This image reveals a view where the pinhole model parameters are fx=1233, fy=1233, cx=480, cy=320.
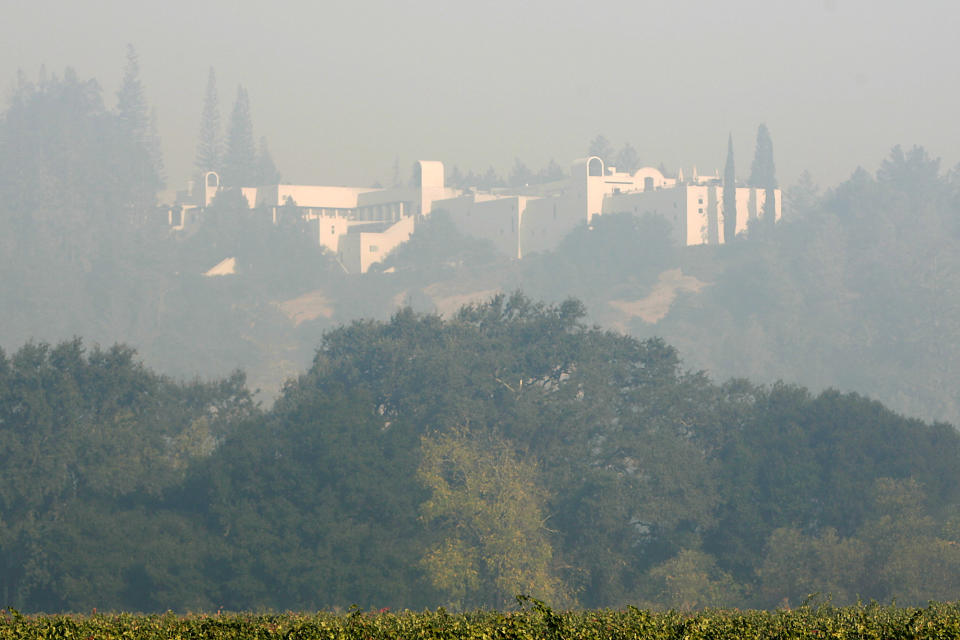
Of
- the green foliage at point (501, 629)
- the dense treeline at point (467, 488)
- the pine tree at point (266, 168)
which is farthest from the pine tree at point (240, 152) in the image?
the green foliage at point (501, 629)

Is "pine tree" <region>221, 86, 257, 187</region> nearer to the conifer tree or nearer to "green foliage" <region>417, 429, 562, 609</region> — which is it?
the conifer tree

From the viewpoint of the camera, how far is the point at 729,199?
122 m

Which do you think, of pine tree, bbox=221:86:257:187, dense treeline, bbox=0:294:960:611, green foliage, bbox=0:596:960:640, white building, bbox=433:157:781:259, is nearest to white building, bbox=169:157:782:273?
white building, bbox=433:157:781:259

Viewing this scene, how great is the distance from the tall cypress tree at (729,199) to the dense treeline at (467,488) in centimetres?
6329

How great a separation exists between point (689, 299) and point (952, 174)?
41.2 metres

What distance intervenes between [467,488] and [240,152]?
125507 millimetres

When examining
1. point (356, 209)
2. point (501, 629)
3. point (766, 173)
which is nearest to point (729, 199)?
point (766, 173)

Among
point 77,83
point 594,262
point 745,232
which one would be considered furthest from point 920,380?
point 77,83

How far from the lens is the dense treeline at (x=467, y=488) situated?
1598 inches

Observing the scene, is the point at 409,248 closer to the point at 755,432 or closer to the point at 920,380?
the point at 920,380

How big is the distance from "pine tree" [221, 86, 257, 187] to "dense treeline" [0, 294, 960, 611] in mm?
108063

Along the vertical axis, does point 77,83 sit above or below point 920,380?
above

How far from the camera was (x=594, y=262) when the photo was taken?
12475cm

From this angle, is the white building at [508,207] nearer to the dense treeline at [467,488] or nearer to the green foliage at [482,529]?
the dense treeline at [467,488]
